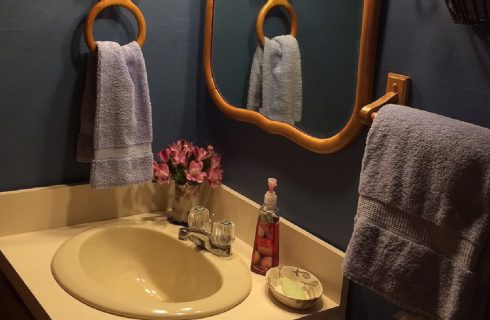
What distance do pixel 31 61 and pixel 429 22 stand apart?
1.01 m

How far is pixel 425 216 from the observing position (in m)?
1.12

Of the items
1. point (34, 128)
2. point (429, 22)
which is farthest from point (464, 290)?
point (34, 128)

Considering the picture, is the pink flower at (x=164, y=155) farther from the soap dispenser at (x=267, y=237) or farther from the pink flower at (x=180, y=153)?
the soap dispenser at (x=267, y=237)

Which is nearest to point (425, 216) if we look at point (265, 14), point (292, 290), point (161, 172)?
point (292, 290)

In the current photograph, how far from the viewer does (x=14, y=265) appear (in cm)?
154

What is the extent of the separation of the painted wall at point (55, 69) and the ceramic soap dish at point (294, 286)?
2.04 ft

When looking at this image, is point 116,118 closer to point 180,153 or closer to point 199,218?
point 180,153

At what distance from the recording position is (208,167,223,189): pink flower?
5.91 ft

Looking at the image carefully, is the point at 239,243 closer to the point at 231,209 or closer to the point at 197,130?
the point at 231,209

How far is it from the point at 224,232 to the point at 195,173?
223 millimetres

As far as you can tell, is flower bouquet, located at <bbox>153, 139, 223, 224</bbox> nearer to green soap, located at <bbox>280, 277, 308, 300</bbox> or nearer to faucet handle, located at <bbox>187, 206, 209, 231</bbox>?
faucet handle, located at <bbox>187, 206, 209, 231</bbox>

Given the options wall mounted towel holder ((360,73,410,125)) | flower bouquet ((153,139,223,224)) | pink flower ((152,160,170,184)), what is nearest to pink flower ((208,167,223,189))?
flower bouquet ((153,139,223,224))

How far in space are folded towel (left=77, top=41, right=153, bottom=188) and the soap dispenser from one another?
1.28 ft

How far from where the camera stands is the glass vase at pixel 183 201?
181cm
